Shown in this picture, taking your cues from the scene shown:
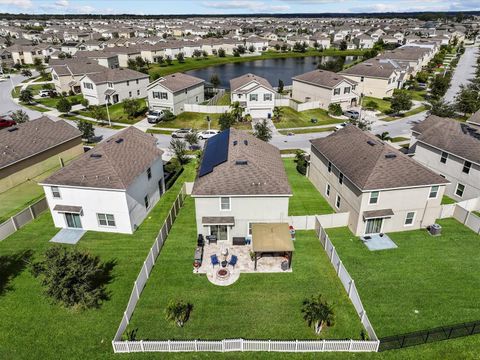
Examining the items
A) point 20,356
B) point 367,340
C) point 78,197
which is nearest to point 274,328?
point 367,340

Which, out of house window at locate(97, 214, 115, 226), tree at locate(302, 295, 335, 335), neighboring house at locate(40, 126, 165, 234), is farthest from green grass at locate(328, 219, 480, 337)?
house window at locate(97, 214, 115, 226)

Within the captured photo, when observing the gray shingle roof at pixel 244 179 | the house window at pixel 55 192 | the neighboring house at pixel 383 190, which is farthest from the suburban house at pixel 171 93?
the neighboring house at pixel 383 190

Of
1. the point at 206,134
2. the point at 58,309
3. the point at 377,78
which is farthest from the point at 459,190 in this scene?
the point at 377,78

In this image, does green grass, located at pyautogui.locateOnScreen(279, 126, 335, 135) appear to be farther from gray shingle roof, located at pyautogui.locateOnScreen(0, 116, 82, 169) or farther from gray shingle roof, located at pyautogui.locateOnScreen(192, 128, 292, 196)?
gray shingle roof, located at pyautogui.locateOnScreen(0, 116, 82, 169)

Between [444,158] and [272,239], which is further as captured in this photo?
[444,158]

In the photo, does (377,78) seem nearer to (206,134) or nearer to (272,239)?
(206,134)

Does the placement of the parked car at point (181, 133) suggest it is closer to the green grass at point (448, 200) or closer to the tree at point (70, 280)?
the tree at point (70, 280)
